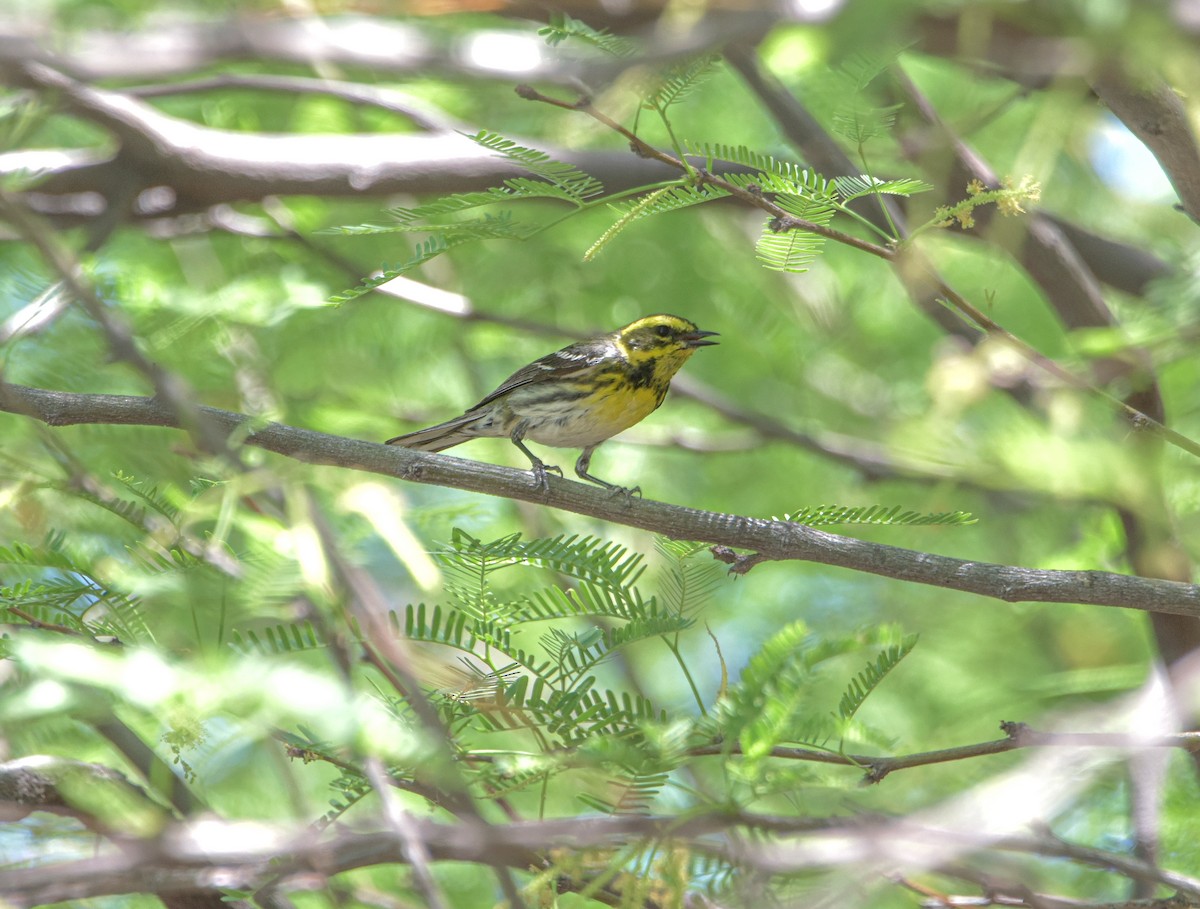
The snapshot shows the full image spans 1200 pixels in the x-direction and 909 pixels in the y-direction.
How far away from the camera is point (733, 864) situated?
2076 mm

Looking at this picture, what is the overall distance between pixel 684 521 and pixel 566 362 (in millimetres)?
3019

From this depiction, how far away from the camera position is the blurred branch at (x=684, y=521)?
3029 millimetres

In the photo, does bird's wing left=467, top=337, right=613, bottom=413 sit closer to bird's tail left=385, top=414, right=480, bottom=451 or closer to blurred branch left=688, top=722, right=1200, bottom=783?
bird's tail left=385, top=414, right=480, bottom=451

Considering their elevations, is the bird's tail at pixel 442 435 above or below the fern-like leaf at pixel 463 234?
below

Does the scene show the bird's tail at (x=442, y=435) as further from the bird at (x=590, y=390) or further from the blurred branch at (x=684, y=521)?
the blurred branch at (x=684, y=521)

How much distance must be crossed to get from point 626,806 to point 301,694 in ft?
2.48

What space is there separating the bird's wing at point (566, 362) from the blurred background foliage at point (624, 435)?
143 millimetres

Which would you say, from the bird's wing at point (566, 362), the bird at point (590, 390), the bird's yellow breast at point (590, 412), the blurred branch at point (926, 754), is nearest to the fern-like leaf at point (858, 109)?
the blurred branch at point (926, 754)

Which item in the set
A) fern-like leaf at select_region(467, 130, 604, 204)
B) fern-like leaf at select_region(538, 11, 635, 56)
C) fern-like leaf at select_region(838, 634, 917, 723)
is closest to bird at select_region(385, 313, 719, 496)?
fern-like leaf at select_region(467, 130, 604, 204)

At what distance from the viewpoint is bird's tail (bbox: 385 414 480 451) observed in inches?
209

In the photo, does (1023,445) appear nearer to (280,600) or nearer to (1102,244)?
(280,600)

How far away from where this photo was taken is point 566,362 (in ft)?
20.4

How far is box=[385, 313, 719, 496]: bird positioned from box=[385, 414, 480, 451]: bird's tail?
14 millimetres

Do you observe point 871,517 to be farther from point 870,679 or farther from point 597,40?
point 597,40
